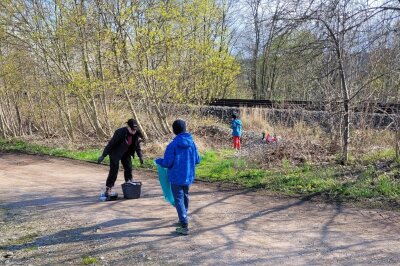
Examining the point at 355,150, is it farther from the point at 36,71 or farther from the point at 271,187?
the point at 36,71

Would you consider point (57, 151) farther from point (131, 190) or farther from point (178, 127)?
point (178, 127)

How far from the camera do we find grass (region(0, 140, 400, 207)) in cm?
820

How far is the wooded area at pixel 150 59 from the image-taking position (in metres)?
9.70

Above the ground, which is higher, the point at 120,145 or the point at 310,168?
the point at 120,145

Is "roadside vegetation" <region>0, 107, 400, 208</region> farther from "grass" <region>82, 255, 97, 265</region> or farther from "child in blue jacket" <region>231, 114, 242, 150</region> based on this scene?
"grass" <region>82, 255, 97, 265</region>

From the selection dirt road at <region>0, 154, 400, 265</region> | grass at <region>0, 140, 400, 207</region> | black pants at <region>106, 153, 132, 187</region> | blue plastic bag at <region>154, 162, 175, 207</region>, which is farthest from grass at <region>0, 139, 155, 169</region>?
blue plastic bag at <region>154, 162, 175, 207</region>

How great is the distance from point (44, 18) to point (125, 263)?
46.8 feet

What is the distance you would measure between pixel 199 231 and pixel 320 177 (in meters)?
3.86

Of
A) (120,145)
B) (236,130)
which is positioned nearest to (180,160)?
(120,145)

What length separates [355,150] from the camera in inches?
448

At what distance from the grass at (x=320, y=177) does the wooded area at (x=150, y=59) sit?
1058 mm

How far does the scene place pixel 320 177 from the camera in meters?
9.28

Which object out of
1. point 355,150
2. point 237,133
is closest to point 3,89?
point 237,133

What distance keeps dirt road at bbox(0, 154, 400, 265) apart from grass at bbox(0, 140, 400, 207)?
57 centimetres
